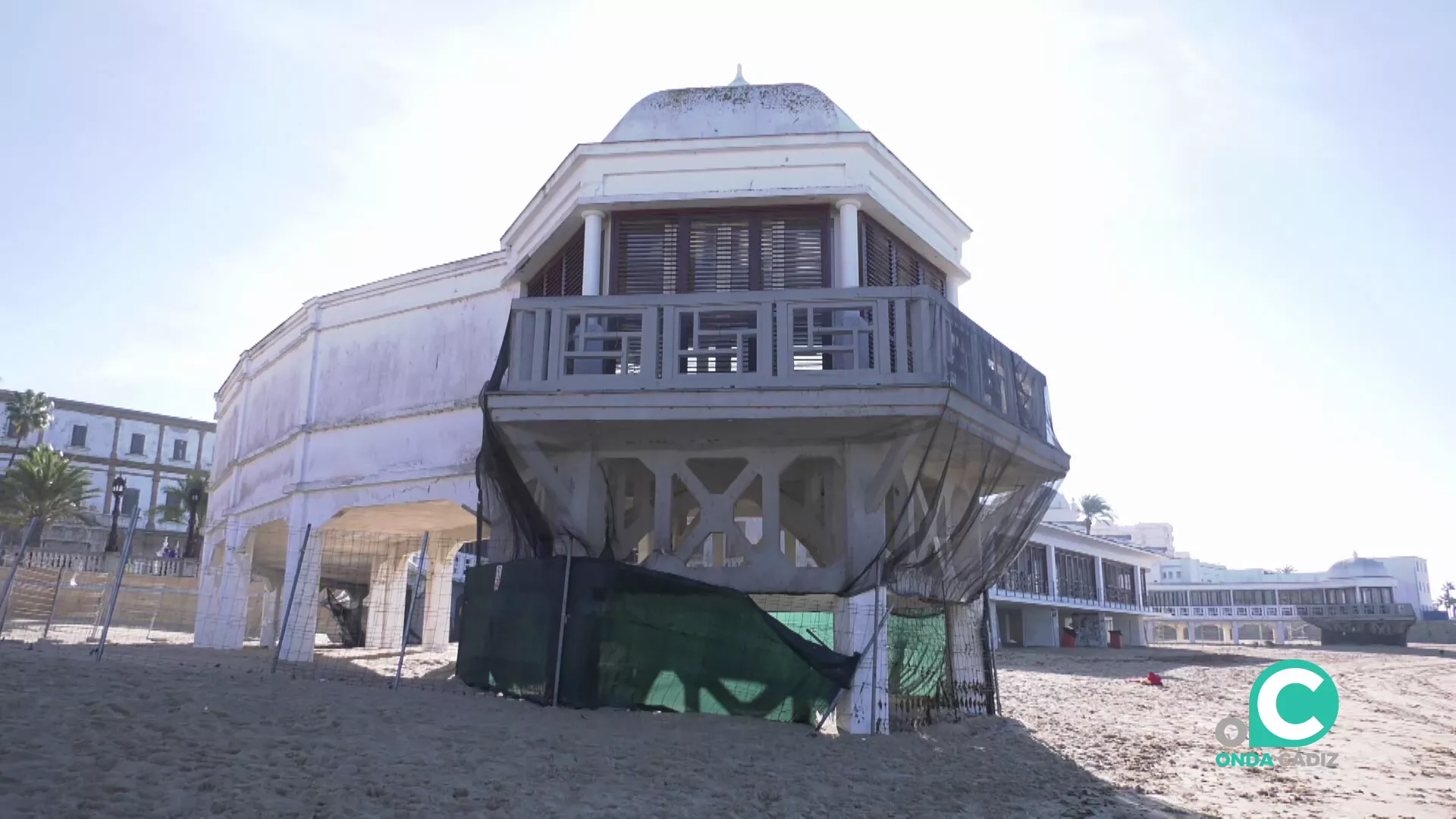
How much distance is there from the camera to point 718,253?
1307cm

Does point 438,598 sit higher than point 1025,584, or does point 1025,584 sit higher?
point 1025,584

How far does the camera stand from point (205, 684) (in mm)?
10141

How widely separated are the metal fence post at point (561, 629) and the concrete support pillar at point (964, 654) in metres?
5.25

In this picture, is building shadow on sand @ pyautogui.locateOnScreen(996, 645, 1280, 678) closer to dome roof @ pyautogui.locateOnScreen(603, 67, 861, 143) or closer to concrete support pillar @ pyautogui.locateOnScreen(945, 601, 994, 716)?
concrete support pillar @ pyautogui.locateOnScreen(945, 601, 994, 716)

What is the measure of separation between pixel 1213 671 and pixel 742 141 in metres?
25.8

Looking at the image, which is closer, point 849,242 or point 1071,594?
point 849,242

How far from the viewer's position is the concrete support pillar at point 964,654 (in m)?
13.9

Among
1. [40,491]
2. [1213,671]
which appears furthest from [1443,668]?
[40,491]

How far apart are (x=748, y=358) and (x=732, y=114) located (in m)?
3.67

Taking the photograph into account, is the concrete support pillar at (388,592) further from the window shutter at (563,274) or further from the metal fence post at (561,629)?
the metal fence post at (561,629)

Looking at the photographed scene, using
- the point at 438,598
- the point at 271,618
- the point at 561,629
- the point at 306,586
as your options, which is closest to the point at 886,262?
the point at 561,629

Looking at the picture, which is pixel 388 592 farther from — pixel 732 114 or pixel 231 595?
pixel 732 114

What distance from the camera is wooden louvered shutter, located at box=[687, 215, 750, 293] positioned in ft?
42.4

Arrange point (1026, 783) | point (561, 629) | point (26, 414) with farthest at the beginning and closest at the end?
point (26, 414) < point (561, 629) < point (1026, 783)
